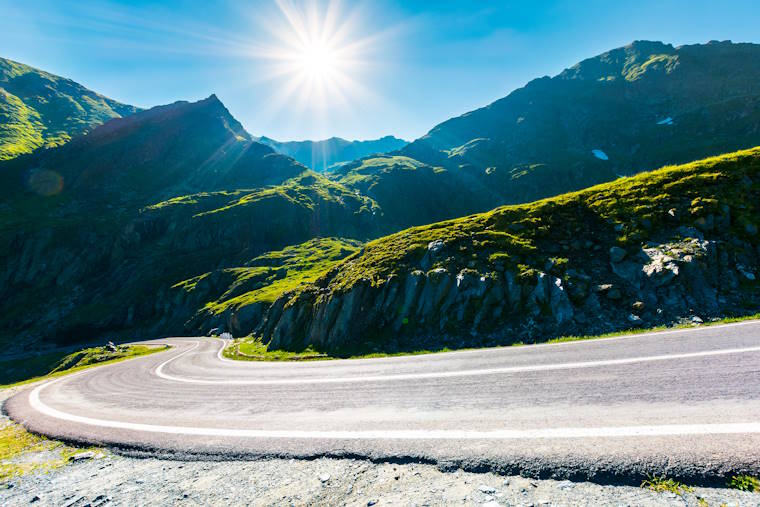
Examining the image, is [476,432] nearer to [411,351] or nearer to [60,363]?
[411,351]

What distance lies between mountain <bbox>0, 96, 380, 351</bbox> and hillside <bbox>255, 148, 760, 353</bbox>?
86.7 metres

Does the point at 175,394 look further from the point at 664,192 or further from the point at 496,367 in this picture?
the point at 664,192

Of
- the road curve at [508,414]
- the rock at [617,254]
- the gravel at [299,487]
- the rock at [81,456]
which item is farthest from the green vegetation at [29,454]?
the rock at [617,254]

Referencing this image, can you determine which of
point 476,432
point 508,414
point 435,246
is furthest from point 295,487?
point 435,246

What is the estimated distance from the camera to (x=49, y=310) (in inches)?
4257

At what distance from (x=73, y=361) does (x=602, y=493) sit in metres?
89.0

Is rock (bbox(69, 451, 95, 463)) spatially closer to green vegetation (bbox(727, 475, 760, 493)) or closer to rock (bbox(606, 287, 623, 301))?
green vegetation (bbox(727, 475, 760, 493))

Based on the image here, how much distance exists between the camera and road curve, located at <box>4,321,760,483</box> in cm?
585

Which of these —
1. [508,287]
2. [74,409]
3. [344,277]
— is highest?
[344,277]

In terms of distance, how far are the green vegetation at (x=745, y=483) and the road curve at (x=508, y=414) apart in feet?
0.42

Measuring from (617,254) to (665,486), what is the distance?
757 inches

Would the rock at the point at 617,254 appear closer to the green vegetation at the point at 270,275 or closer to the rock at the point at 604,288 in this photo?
the rock at the point at 604,288

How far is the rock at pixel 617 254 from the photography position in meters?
19.6

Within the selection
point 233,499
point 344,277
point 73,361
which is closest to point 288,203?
point 73,361
